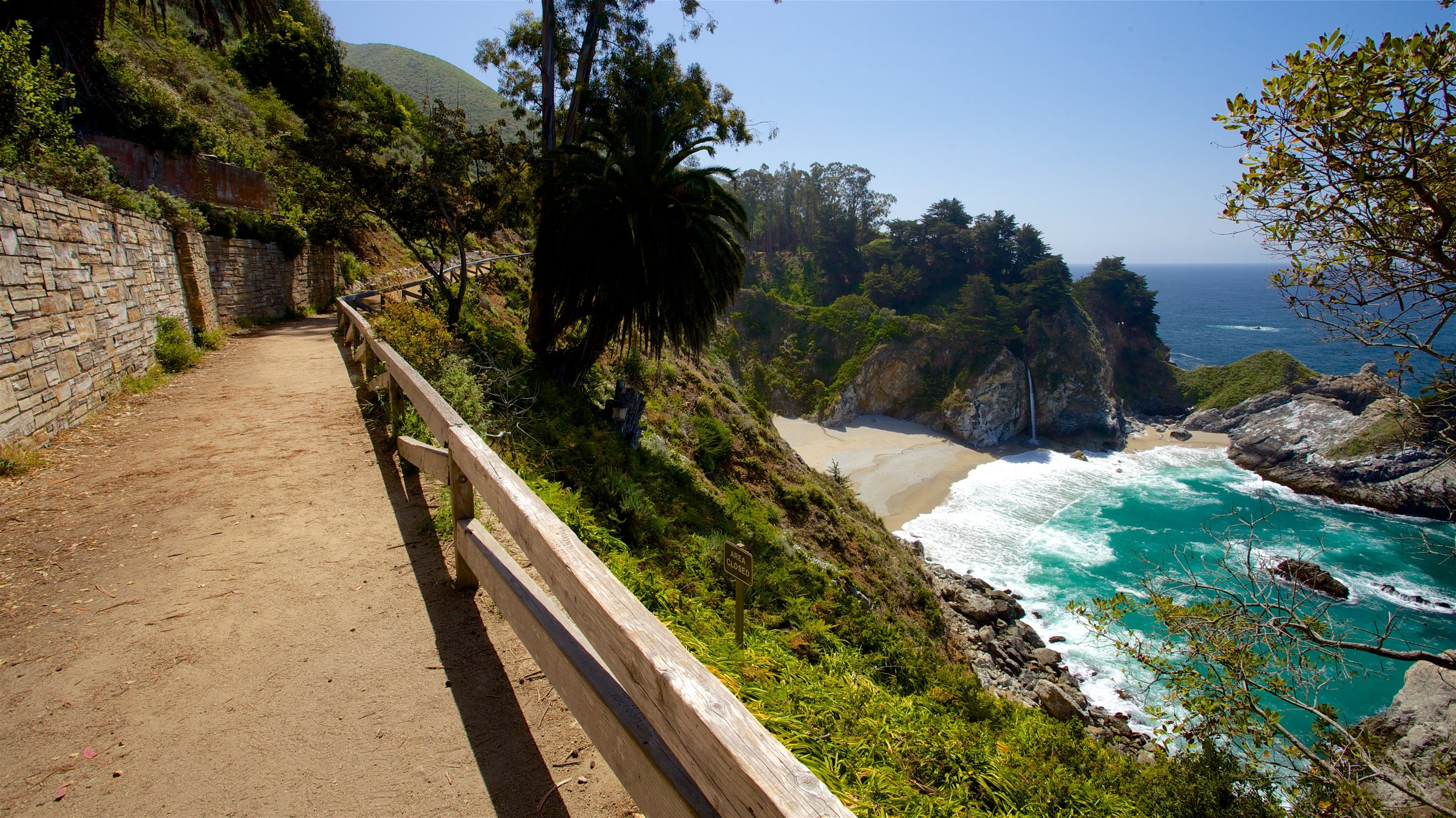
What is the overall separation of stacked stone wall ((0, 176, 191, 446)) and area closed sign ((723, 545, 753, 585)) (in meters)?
6.67

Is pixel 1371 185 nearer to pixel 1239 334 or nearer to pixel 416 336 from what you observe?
pixel 416 336

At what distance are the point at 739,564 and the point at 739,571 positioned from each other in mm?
45

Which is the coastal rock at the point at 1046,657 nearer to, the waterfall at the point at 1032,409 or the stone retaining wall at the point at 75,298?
the stone retaining wall at the point at 75,298

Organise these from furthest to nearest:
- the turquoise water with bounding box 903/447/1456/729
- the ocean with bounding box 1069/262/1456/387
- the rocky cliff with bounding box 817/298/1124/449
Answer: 1. the ocean with bounding box 1069/262/1456/387
2. the rocky cliff with bounding box 817/298/1124/449
3. the turquoise water with bounding box 903/447/1456/729

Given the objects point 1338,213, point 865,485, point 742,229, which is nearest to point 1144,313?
point 865,485

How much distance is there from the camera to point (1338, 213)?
433cm

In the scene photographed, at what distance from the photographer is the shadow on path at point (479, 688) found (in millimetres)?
2311

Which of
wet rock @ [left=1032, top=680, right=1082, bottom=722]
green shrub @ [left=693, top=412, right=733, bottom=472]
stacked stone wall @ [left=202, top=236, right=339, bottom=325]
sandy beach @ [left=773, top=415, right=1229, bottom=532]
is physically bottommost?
sandy beach @ [left=773, top=415, right=1229, bottom=532]

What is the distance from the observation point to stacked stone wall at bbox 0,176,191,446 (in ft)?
18.7

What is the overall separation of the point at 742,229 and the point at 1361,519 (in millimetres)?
35810

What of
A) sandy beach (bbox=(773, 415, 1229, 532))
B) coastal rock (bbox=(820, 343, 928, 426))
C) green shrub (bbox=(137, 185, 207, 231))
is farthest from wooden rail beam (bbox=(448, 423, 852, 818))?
coastal rock (bbox=(820, 343, 928, 426))

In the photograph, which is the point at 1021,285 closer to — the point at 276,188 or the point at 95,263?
the point at 276,188

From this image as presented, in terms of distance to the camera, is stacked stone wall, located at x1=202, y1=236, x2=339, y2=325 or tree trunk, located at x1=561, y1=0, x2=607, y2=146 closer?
stacked stone wall, located at x1=202, y1=236, x2=339, y2=325

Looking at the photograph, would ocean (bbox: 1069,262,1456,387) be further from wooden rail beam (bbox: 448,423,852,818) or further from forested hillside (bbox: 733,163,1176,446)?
wooden rail beam (bbox: 448,423,852,818)
